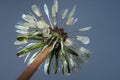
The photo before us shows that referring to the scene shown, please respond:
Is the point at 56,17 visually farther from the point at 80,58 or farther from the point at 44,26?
the point at 80,58

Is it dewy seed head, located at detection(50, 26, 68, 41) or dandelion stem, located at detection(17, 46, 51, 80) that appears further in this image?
dewy seed head, located at detection(50, 26, 68, 41)

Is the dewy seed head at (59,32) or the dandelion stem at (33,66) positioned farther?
the dewy seed head at (59,32)

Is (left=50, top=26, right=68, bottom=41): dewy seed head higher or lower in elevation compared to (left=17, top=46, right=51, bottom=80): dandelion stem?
higher

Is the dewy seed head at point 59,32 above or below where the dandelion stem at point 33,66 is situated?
above

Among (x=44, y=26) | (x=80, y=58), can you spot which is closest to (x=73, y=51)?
(x=80, y=58)

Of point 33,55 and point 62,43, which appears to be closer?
point 62,43

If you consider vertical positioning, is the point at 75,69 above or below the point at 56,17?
below

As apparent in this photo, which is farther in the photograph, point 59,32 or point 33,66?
point 59,32

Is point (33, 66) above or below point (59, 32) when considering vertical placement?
below
